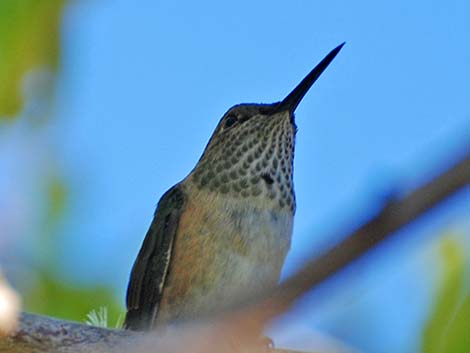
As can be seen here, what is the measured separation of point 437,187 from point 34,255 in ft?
11.3

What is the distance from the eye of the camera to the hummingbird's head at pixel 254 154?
466 centimetres

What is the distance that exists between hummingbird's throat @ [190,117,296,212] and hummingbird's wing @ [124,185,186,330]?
0.27 m

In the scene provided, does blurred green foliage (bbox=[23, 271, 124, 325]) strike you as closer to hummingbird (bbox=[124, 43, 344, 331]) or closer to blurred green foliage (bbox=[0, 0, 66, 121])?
hummingbird (bbox=[124, 43, 344, 331])

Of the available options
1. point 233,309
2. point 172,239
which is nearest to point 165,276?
point 172,239

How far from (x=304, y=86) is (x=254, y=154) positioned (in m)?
0.81

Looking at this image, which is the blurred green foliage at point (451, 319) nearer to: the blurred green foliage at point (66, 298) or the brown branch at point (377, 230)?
the brown branch at point (377, 230)

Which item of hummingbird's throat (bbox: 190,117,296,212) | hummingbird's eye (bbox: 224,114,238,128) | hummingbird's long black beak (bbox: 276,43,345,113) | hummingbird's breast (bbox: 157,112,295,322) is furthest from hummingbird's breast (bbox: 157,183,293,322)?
hummingbird's eye (bbox: 224,114,238,128)

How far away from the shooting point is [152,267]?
438 cm

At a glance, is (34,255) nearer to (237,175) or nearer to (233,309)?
(237,175)

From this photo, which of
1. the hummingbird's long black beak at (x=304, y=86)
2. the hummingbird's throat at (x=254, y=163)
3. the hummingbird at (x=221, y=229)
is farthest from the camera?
the hummingbird's throat at (x=254, y=163)

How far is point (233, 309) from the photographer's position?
0.73 meters

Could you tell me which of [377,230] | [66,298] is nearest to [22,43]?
[66,298]

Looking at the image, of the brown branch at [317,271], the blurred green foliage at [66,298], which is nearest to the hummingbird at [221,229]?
the blurred green foliage at [66,298]

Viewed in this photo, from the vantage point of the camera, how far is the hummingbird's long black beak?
11.7 ft
